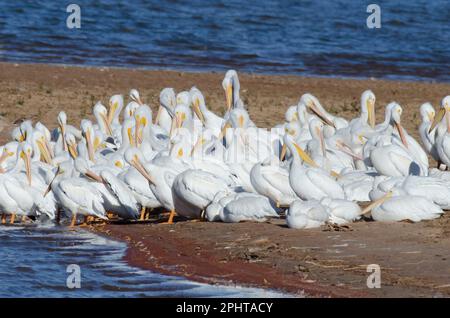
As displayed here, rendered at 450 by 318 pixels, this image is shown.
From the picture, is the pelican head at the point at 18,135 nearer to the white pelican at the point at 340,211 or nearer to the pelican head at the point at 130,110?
the pelican head at the point at 130,110

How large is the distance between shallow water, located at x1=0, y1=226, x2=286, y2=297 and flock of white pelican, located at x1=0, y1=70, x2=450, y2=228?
0.64 m

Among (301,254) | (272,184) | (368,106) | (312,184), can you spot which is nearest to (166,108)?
(368,106)

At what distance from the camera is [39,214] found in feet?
33.8

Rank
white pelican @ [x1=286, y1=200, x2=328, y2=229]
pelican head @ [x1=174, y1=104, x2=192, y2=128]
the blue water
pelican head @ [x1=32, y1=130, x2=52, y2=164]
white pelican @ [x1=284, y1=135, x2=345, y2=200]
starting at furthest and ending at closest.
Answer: the blue water
pelican head @ [x1=174, y1=104, x2=192, y2=128]
pelican head @ [x1=32, y1=130, x2=52, y2=164]
white pelican @ [x1=284, y1=135, x2=345, y2=200]
white pelican @ [x1=286, y1=200, x2=328, y2=229]

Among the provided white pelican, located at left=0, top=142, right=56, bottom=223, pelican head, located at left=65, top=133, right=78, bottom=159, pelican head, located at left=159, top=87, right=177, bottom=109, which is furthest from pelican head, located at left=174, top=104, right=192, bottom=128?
white pelican, located at left=0, top=142, right=56, bottom=223

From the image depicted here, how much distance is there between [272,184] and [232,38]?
14.2m

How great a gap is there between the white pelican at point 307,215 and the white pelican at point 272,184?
2.74 ft

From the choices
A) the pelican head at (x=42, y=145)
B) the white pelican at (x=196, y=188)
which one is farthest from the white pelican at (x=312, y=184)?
the pelican head at (x=42, y=145)

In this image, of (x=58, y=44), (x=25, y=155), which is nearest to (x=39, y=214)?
(x=25, y=155)

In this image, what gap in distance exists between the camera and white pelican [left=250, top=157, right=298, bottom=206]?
9.77 m

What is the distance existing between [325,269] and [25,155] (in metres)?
3.93

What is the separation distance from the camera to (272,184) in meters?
9.78

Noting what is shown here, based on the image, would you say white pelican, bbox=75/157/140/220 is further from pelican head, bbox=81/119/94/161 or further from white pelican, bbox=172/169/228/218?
pelican head, bbox=81/119/94/161

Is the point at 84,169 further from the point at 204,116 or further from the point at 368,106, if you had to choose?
the point at 368,106
